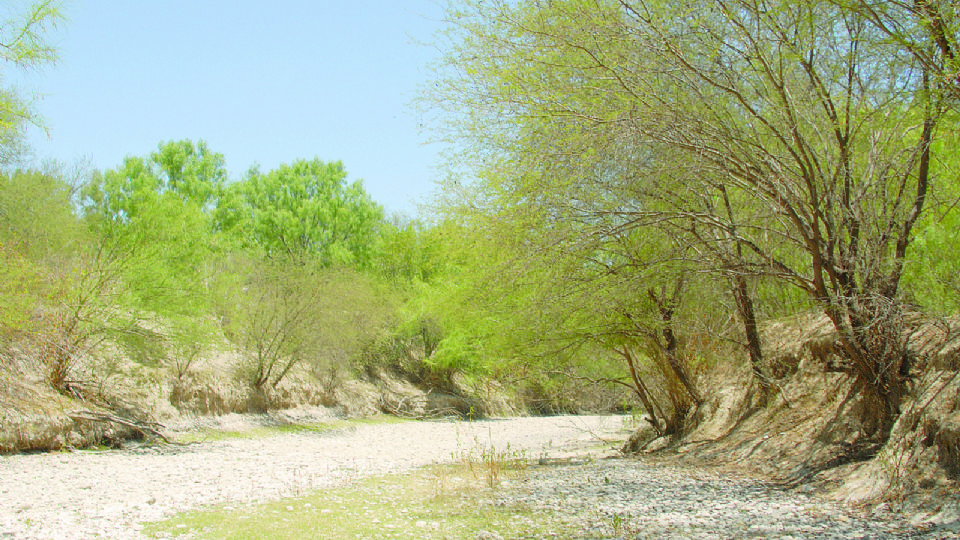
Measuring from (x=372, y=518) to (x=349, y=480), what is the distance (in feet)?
10.8

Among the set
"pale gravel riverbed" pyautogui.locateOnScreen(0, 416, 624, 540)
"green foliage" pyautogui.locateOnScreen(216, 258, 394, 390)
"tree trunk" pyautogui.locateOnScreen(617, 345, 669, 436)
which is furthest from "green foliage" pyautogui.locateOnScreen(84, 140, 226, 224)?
"tree trunk" pyautogui.locateOnScreen(617, 345, 669, 436)

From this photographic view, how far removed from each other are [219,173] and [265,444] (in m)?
26.3

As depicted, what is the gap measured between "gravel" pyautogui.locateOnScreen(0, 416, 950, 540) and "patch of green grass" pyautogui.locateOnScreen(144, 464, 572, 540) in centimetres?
35

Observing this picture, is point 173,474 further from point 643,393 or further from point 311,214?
point 311,214

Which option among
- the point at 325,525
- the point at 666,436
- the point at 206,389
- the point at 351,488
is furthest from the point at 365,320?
the point at 325,525

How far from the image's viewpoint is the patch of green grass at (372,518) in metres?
5.83

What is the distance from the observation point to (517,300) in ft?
36.0

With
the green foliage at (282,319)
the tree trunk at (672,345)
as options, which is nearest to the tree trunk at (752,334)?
the tree trunk at (672,345)

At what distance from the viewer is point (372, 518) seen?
21.6 feet

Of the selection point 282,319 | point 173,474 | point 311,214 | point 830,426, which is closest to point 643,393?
point 830,426

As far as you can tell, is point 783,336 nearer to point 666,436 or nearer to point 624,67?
point 666,436

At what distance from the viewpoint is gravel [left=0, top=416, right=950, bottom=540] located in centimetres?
577

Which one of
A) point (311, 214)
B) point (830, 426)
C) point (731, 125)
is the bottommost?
point (830, 426)

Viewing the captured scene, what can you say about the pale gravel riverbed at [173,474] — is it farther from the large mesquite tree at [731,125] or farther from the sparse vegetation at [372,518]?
the large mesquite tree at [731,125]
